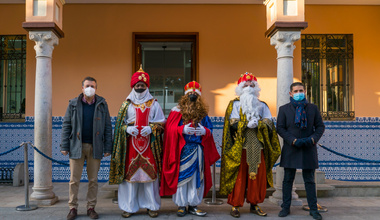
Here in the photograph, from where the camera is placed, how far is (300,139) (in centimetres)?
459

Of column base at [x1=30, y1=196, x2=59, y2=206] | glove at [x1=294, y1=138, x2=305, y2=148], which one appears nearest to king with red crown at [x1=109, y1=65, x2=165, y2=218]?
column base at [x1=30, y1=196, x2=59, y2=206]

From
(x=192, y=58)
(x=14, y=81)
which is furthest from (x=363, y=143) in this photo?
(x=14, y=81)

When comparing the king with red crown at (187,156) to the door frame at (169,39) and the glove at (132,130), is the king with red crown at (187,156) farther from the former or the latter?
the door frame at (169,39)

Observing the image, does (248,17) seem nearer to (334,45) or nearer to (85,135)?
(334,45)

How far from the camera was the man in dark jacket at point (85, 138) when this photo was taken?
4.65 m

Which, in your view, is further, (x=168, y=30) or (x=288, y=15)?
(x=168, y=30)

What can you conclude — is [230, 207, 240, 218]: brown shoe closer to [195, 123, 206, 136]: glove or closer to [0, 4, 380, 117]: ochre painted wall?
[195, 123, 206, 136]: glove

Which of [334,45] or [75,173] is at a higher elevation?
[334,45]

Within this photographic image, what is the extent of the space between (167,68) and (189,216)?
4.44 meters

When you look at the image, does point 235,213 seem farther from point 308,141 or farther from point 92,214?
point 92,214

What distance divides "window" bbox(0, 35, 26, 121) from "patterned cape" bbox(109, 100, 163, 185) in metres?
3.98

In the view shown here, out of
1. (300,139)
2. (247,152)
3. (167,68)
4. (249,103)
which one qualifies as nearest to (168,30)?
(167,68)

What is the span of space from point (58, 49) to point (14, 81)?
133 centimetres

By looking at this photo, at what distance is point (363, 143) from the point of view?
24.6ft
